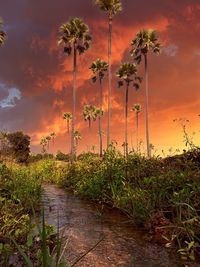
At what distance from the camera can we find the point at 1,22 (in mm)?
46219

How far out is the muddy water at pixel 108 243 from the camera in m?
6.26

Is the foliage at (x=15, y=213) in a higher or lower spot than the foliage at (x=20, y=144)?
lower

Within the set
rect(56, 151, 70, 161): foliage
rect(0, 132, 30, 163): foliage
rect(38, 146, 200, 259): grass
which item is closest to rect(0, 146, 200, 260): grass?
rect(38, 146, 200, 259): grass

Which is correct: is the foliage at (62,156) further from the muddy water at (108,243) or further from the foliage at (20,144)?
the muddy water at (108,243)

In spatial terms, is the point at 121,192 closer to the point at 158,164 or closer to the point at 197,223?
the point at 158,164

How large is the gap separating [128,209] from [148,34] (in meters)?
56.4

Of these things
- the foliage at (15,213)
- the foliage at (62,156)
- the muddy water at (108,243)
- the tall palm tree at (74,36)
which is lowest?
the muddy water at (108,243)

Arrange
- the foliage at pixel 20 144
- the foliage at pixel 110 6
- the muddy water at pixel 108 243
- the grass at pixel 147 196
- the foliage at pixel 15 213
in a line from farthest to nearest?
1. the foliage at pixel 20 144
2. the foliage at pixel 110 6
3. the grass at pixel 147 196
4. the foliage at pixel 15 213
5. the muddy water at pixel 108 243

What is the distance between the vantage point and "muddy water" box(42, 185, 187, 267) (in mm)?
6262

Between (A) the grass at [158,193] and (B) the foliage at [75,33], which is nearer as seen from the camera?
(A) the grass at [158,193]

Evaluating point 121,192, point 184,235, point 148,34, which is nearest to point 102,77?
point 148,34

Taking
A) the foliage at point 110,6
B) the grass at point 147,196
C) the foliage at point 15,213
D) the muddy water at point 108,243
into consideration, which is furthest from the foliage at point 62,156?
the muddy water at point 108,243

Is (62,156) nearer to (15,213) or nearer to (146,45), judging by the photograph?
(146,45)

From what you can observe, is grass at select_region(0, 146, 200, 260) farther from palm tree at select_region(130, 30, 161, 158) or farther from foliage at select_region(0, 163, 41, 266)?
palm tree at select_region(130, 30, 161, 158)
